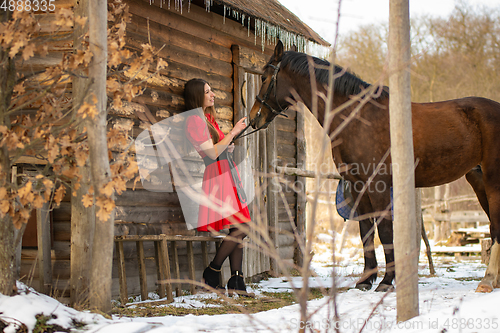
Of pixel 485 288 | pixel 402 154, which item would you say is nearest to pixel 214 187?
pixel 402 154

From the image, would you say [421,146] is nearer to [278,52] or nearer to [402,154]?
[278,52]

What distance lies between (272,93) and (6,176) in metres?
2.72

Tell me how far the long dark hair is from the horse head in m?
0.47

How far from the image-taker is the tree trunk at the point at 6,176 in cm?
268

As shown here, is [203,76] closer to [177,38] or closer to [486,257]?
[177,38]

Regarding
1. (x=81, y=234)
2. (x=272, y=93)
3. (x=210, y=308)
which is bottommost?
(x=210, y=308)

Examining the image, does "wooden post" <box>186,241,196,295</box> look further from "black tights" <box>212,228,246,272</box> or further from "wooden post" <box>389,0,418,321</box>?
"wooden post" <box>389,0,418,321</box>

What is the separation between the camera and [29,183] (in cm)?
248

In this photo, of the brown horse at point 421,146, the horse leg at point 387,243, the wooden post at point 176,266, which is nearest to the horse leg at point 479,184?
the brown horse at point 421,146

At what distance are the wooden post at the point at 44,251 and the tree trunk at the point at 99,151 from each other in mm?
696

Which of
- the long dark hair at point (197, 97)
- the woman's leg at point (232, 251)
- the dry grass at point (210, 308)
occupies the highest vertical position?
the long dark hair at point (197, 97)

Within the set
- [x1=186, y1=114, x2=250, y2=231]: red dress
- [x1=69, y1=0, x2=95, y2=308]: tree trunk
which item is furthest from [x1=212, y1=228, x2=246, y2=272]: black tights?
[x1=69, y1=0, x2=95, y2=308]: tree trunk

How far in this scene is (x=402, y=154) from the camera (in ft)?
7.93

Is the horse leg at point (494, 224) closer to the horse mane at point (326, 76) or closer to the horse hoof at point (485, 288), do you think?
the horse hoof at point (485, 288)
